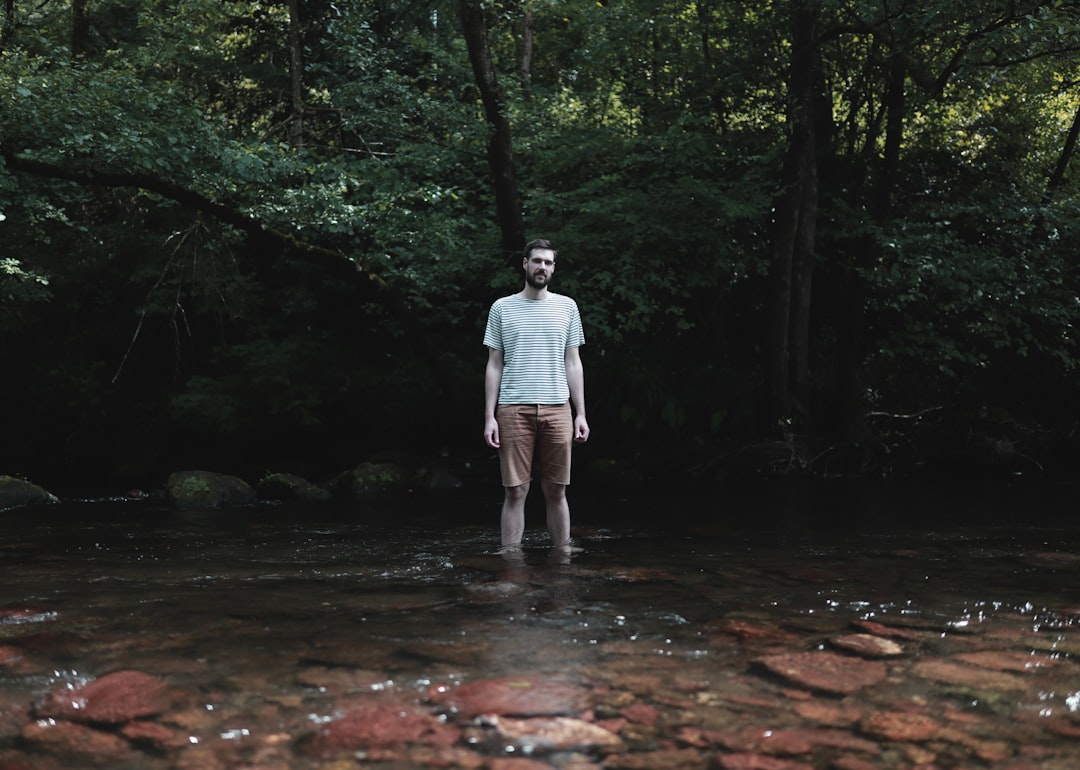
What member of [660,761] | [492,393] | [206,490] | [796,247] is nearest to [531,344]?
[492,393]

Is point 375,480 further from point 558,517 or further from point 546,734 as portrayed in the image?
point 546,734

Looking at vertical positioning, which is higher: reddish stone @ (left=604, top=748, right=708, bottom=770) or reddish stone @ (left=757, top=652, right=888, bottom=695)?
reddish stone @ (left=604, top=748, right=708, bottom=770)

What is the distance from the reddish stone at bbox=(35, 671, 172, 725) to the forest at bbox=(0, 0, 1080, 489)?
1110 cm

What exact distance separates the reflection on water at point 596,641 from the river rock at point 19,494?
213 inches

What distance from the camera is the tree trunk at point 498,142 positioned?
1520 cm

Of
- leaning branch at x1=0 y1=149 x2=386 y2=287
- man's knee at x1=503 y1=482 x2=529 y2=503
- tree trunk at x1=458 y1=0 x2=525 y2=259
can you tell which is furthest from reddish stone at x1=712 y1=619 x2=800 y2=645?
leaning branch at x1=0 y1=149 x2=386 y2=287

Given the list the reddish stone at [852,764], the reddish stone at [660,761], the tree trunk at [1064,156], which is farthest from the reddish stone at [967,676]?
the tree trunk at [1064,156]

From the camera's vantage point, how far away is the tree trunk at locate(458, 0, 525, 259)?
1520 cm

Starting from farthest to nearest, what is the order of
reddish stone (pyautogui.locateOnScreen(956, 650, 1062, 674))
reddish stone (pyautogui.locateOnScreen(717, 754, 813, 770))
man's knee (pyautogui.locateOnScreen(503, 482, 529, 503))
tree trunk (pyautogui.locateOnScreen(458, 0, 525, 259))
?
tree trunk (pyautogui.locateOnScreen(458, 0, 525, 259))
man's knee (pyautogui.locateOnScreen(503, 482, 529, 503))
reddish stone (pyautogui.locateOnScreen(956, 650, 1062, 674))
reddish stone (pyautogui.locateOnScreen(717, 754, 813, 770))

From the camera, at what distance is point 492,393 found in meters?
7.05

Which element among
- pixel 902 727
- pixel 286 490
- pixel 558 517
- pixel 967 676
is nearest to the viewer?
pixel 902 727

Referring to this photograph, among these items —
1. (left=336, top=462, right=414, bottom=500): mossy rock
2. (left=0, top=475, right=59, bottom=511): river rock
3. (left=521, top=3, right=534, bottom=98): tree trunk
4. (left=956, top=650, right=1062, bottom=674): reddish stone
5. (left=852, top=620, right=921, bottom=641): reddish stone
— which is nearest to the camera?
(left=956, top=650, right=1062, bottom=674): reddish stone

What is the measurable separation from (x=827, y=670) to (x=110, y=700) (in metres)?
2.69

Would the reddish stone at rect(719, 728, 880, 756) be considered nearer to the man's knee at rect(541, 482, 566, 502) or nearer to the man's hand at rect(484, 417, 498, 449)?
the man's hand at rect(484, 417, 498, 449)
